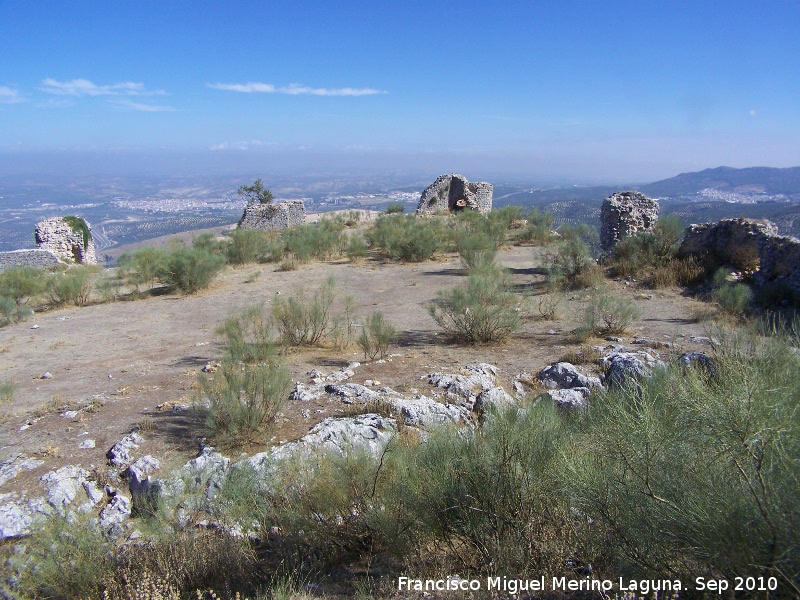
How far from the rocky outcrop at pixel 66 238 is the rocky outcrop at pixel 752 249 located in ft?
69.2

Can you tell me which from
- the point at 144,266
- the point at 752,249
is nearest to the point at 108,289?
the point at 144,266

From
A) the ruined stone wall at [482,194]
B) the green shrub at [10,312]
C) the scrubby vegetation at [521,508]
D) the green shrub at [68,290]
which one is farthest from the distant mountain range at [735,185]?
the scrubby vegetation at [521,508]

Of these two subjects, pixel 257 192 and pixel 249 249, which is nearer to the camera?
pixel 249 249

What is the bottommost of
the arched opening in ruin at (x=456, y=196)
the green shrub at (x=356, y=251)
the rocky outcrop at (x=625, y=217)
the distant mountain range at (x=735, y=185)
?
the green shrub at (x=356, y=251)

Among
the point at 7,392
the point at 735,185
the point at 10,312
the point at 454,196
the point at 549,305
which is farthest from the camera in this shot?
the point at 735,185

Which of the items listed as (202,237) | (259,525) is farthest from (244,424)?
(202,237)

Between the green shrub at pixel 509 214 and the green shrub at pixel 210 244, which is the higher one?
the green shrub at pixel 509 214

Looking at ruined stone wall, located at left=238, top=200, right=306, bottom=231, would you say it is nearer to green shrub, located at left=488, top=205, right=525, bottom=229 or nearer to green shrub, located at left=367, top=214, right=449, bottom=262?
green shrub, located at left=367, top=214, right=449, bottom=262

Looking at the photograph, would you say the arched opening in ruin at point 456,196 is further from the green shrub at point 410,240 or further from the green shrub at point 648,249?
the green shrub at point 648,249

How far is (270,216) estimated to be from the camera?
23516mm

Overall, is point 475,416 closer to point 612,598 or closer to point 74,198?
point 612,598

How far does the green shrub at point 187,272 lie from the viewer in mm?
12922

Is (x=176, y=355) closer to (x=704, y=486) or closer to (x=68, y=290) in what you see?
(x=68, y=290)

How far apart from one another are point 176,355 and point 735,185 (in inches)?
2425
